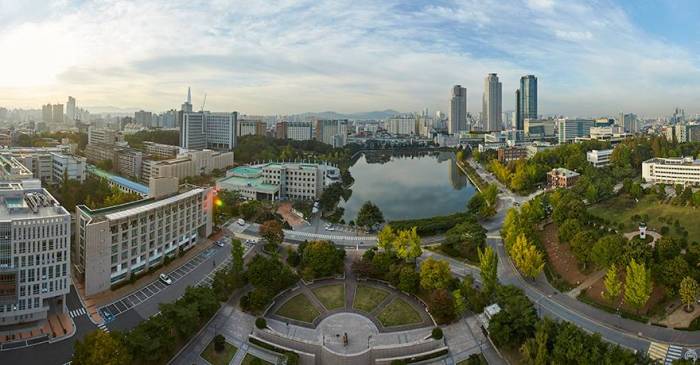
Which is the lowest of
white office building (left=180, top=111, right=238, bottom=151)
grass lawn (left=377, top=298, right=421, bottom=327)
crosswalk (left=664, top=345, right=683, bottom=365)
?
crosswalk (left=664, top=345, right=683, bottom=365)

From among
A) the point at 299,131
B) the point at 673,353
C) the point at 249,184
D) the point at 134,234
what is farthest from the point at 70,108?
the point at 673,353

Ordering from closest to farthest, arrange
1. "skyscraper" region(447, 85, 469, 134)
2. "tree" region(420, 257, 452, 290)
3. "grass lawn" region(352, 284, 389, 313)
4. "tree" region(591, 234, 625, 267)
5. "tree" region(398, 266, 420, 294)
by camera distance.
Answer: "grass lawn" region(352, 284, 389, 313)
"tree" region(420, 257, 452, 290)
"tree" region(398, 266, 420, 294)
"tree" region(591, 234, 625, 267)
"skyscraper" region(447, 85, 469, 134)

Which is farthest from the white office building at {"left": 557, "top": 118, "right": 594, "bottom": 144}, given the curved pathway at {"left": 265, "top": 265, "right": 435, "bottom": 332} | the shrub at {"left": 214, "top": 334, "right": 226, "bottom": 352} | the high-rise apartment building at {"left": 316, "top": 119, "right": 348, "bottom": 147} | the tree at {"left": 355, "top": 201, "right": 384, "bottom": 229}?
the shrub at {"left": 214, "top": 334, "right": 226, "bottom": 352}

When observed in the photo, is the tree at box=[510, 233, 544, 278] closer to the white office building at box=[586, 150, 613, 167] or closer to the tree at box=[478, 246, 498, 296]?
the tree at box=[478, 246, 498, 296]

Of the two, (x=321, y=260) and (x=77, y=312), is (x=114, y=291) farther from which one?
(x=321, y=260)

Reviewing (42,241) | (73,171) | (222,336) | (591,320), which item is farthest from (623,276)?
(73,171)
